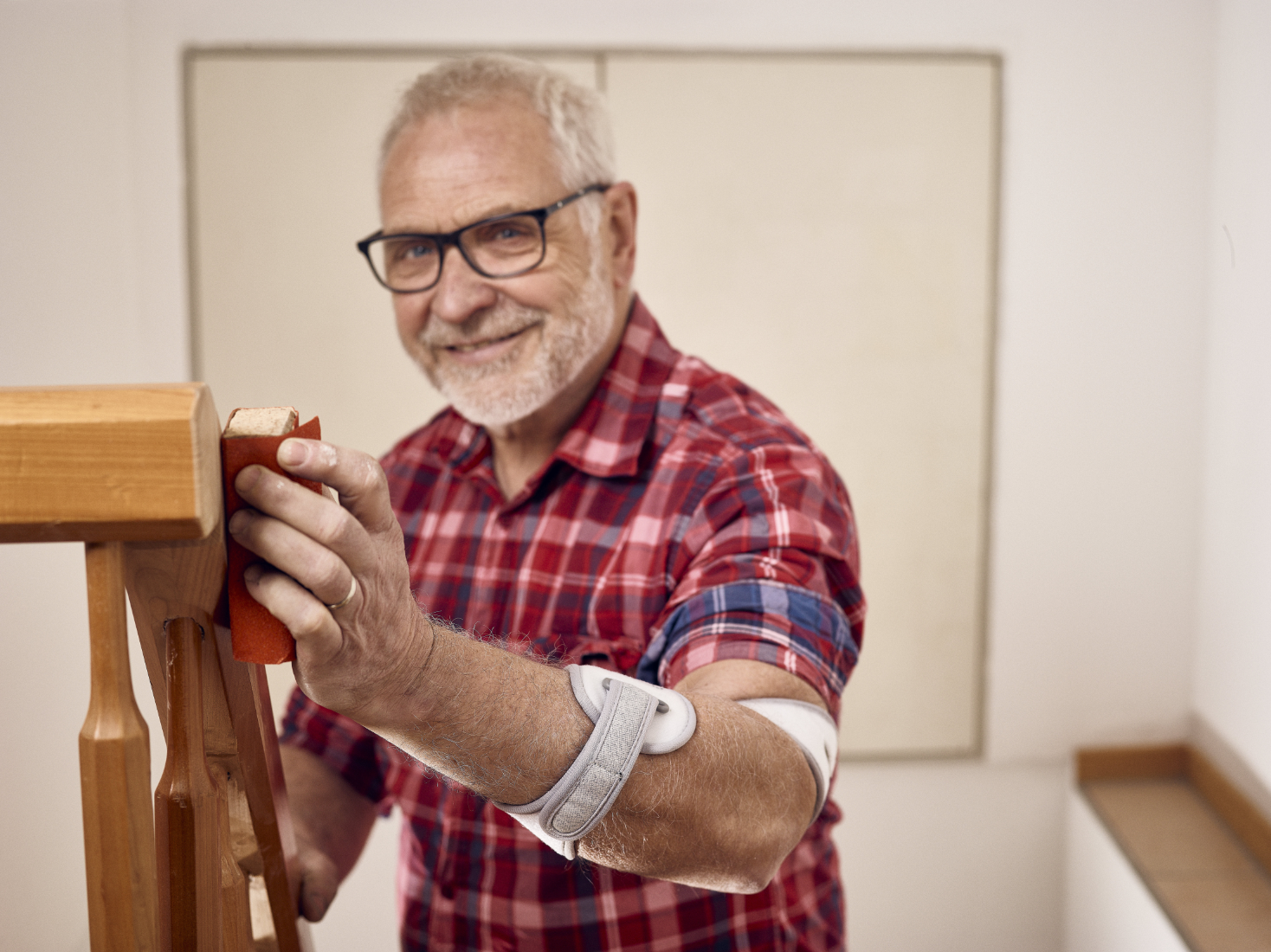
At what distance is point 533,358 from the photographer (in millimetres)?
1071

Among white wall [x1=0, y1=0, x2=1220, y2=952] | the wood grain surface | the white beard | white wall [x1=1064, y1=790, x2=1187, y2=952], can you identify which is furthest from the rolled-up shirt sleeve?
white wall [x1=0, y1=0, x2=1220, y2=952]

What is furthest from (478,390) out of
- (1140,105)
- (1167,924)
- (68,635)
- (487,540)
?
Result: (1140,105)

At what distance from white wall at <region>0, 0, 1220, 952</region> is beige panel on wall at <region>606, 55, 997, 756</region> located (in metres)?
0.06

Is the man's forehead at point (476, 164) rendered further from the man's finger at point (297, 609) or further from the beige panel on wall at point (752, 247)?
the beige panel on wall at point (752, 247)

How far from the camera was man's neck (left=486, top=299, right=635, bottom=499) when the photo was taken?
3.69 feet

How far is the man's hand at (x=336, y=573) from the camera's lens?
46 cm

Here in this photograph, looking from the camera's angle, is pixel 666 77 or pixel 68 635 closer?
pixel 68 635

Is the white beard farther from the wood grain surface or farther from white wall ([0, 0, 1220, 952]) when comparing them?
white wall ([0, 0, 1220, 952])

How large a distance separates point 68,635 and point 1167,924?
1.71 metres

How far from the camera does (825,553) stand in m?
0.83

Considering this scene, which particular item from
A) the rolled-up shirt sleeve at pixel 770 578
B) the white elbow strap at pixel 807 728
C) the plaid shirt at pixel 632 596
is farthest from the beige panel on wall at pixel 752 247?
the white elbow strap at pixel 807 728

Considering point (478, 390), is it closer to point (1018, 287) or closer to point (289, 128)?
point (289, 128)

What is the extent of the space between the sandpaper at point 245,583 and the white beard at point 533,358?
58 cm

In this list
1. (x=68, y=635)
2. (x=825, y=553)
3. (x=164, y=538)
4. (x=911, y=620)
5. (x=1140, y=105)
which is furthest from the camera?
(x=911, y=620)
